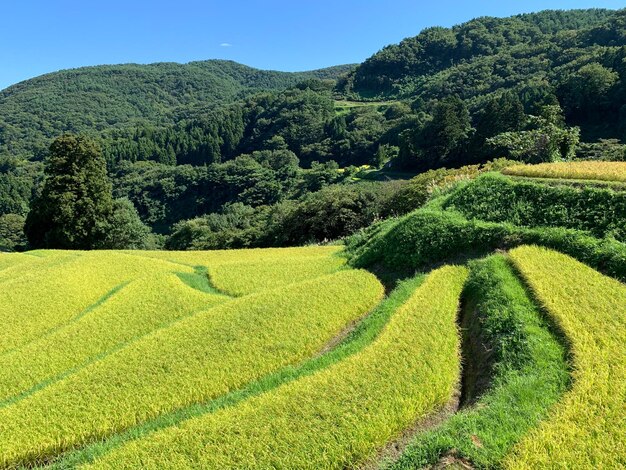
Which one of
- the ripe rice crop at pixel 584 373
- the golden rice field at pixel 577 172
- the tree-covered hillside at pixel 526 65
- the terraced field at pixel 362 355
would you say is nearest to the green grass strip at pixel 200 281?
the terraced field at pixel 362 355

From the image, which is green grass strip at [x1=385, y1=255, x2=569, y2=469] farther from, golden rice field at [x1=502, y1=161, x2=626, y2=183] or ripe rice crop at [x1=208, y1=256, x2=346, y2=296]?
ripe rice crop at [x1=208, y1=256, x2=346, y2=296]

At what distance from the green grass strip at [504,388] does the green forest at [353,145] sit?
20362 mm

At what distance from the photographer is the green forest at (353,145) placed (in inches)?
1596

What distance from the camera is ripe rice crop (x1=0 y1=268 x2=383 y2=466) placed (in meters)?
8.67

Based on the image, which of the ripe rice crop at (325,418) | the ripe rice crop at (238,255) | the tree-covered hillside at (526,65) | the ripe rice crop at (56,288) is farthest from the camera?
the tree-covered hillside at (526,65)

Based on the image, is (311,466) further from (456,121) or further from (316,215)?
(456,121)

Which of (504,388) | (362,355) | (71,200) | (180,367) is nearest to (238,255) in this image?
(180,367)

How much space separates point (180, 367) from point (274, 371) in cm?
237

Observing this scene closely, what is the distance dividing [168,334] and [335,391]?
6070 millimetres

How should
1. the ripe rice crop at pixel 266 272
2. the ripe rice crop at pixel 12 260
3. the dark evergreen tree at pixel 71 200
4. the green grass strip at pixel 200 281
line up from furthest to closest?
the dark evergreen tree at pixel 71 200 < the ripe rice crop at pixel 12 260 < the green grass strip at pixel 200 281 < the ripe rice crop at pixel 266 272

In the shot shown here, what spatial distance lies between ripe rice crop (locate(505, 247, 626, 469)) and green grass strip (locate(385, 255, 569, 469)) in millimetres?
258

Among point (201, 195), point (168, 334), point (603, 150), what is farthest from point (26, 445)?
point (201, 195)

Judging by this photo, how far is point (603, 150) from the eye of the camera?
50094 millimetres

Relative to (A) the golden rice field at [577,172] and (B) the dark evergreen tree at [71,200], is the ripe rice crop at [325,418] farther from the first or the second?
(B) the dark evergreen tree at [71,200]
